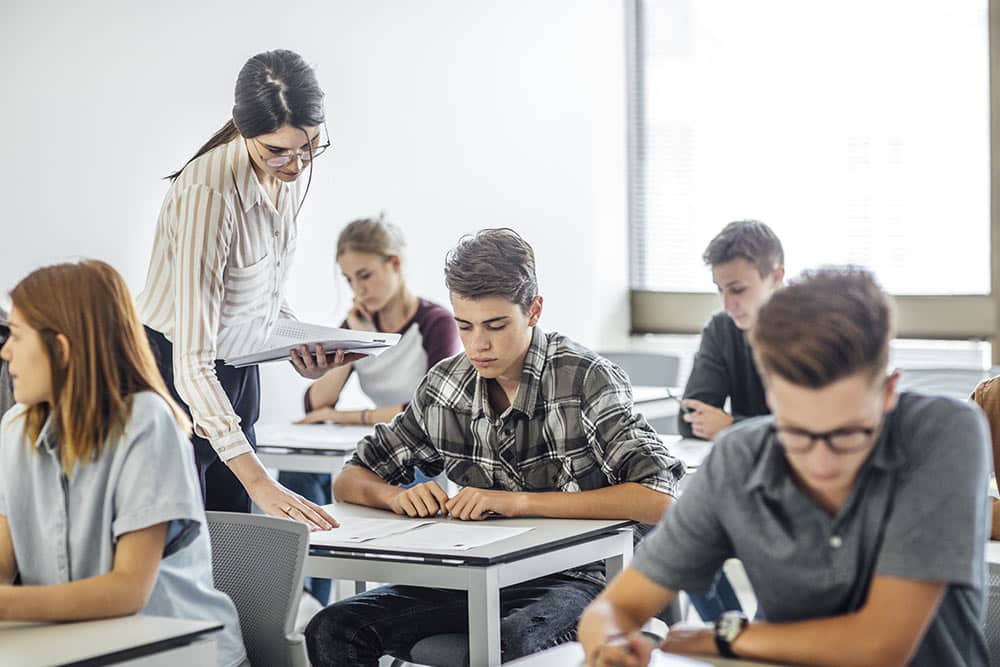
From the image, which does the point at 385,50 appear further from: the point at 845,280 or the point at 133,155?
the point at 845,280

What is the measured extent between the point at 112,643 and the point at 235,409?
1.09 metres

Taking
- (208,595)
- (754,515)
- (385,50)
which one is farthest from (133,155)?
(754,515)

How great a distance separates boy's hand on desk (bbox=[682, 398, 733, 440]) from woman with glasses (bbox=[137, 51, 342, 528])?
1.36 m

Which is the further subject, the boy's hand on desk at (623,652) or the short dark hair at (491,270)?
the short dark hair at (491,270)

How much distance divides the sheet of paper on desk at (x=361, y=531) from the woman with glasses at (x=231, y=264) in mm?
46

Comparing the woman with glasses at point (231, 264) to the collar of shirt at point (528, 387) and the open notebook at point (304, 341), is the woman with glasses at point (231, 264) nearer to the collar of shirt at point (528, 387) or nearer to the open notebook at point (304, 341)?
the open notebook at point (304, 341)

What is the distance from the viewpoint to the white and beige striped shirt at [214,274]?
7.45ft

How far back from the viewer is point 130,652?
1.48 meters

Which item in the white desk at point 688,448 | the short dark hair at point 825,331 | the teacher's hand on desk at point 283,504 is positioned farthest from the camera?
the white desk at point 688,448

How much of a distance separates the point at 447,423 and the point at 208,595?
0.76 meters

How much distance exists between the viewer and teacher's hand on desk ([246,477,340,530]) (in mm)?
2219

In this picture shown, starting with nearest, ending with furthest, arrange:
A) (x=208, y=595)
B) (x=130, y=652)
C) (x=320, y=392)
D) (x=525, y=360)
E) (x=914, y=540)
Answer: (x=914, y=540), (x=130, y=652), (x=208, y=595), (x=525, y=360), (x=320, y=392)

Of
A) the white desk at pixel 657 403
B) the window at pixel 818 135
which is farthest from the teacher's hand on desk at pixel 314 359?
the window at pixel 818 135

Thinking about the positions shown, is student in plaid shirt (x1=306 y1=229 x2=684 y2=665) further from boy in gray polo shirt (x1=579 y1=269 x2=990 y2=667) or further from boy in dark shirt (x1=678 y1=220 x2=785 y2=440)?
boy in dark shirt (x1=678 y1=220 x2=785 y2=440)
